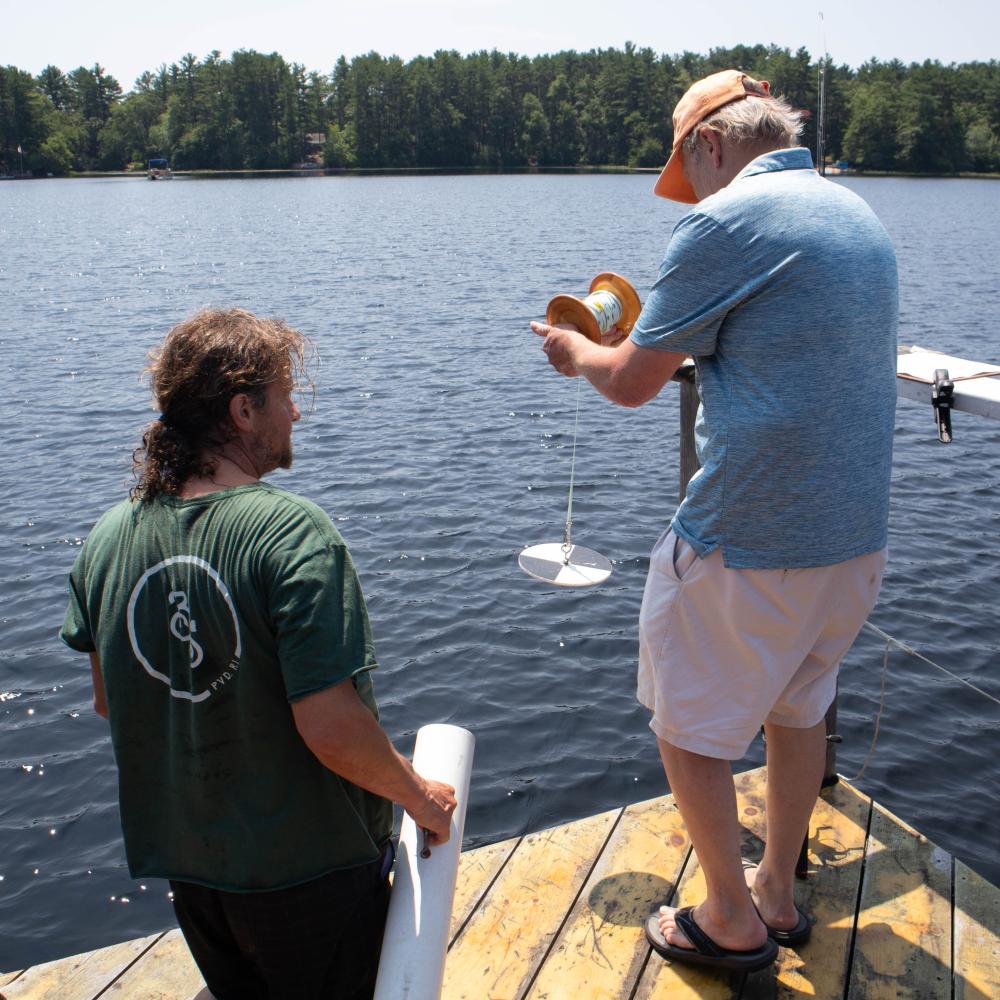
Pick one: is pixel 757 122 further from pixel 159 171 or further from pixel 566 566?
pixel 159 171

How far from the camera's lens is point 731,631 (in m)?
2.27

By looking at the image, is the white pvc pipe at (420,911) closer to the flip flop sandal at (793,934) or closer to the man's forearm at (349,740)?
the man's forearm at (349,740)

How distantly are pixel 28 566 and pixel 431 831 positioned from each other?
7.25 m

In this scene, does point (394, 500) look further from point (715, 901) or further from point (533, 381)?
point (715, 901)

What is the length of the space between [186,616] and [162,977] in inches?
59.8

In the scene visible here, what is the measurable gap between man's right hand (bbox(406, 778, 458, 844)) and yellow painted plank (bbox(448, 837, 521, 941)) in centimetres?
Result: 79

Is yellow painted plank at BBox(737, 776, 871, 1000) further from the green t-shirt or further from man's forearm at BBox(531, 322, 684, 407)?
man's forearm at BBox(531, 322, 684, 407)

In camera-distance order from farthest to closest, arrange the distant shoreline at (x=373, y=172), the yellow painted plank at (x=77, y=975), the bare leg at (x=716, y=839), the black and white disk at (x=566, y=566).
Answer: the distant shoreline at (x=373, y=172), the black and white disk at (x=566, y=566), the yellow painted plank at (x=77, y=975), the bare leg at (x=716, y=839)

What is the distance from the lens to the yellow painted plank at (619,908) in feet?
8.51

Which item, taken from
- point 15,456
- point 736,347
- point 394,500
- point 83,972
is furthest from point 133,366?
point 736,347

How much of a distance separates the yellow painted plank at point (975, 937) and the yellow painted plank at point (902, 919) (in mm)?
28

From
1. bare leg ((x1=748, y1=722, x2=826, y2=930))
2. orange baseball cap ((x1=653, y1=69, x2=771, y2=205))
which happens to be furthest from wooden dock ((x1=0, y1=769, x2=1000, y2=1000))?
orange baseball cap ((x1=653, y1=69, x2=771, y2=205))

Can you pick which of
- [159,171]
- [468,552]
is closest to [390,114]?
[159,171]

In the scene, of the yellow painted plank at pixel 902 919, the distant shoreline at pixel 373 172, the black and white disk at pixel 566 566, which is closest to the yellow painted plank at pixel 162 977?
the yellow painted plank at pixel 902 919
